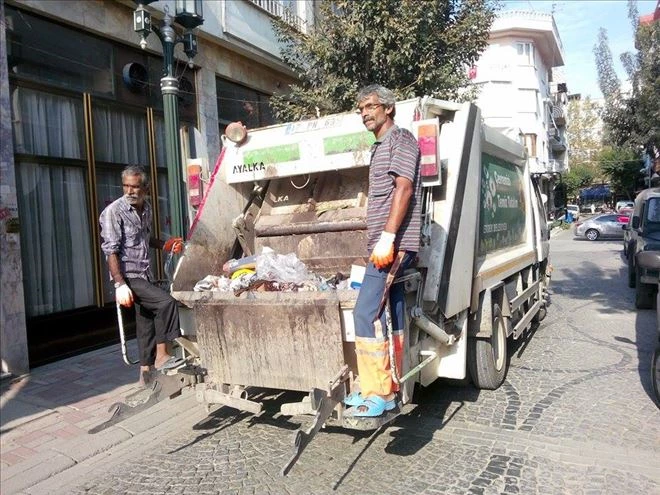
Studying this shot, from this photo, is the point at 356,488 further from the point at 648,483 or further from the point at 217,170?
the point at 217,170

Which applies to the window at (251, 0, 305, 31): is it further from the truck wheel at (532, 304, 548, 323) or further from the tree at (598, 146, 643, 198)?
the tree at (598, 146, 643, 198)

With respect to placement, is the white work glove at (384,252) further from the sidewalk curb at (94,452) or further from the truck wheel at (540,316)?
the truck wheel at (540,316)

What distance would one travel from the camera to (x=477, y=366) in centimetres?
459

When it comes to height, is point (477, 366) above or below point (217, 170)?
below

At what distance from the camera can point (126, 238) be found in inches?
162

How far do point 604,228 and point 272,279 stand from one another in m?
24.0

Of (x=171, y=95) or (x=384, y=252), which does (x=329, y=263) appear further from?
(x=171, y=95)

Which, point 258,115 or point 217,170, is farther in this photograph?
point 258,115

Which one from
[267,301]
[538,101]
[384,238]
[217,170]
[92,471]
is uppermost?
[538,101]

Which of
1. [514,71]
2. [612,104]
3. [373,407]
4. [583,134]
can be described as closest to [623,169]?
[583,134]

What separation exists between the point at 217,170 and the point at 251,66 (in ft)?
21.2

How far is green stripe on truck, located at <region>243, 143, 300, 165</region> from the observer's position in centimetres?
432

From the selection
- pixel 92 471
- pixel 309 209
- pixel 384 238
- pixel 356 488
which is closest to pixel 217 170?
pixel 309 209

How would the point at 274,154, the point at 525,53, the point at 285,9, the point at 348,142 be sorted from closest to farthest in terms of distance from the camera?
the point at 348,142 < the point at 274,154 < the point at 285,9 < the point at 525,53
